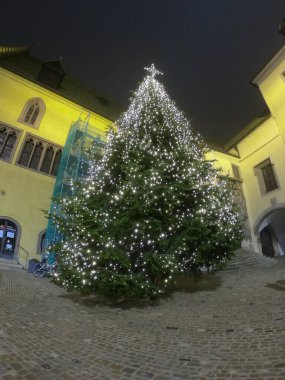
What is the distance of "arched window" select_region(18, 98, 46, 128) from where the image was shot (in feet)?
47.1

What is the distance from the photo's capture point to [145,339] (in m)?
3.49

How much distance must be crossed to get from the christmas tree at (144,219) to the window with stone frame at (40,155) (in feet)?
24.7

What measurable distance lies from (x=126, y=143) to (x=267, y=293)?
5339 millimetres

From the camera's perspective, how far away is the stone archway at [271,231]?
1712 cm

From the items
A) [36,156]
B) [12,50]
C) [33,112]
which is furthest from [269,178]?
[12,50]

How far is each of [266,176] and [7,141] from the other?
16899 mm

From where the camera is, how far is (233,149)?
21266 millimetres

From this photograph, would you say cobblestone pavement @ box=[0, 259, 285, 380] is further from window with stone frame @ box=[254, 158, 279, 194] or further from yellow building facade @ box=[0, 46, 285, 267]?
window with stone frame @ box=[254, 158, 279, 194]

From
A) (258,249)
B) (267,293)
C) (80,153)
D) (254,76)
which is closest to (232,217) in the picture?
(267,293)

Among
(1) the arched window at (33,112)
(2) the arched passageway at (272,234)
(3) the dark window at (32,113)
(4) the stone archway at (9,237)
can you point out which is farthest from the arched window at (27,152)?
(2) the arched passageway at (272,234)

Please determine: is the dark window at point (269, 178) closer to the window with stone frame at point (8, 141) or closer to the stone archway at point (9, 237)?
the stone archway at point (9, 237)

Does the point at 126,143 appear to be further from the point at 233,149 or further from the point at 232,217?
the point at 233,149

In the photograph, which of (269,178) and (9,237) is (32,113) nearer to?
(9,237)

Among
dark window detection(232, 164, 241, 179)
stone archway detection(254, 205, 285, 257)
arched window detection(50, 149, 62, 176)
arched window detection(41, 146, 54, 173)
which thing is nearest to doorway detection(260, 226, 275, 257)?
stone archway detection(254, 205, 285, 257)
